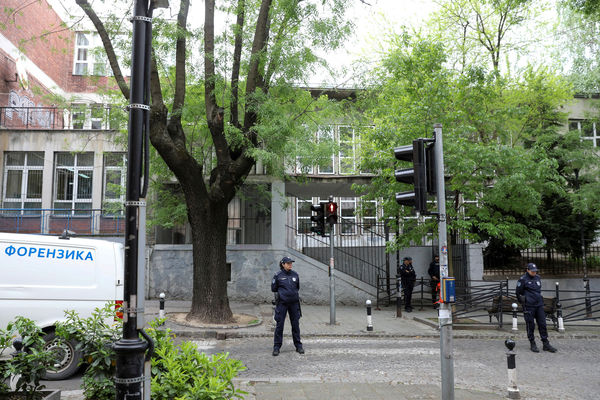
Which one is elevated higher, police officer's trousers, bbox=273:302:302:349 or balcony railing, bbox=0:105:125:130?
balcony railing, bbox=0:105:125:130

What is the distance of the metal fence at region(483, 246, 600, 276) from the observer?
1844cm

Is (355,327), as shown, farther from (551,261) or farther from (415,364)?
(551,261)

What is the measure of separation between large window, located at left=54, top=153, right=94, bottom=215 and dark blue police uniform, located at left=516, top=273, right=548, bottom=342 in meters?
16.7

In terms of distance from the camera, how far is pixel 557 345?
10961 mm

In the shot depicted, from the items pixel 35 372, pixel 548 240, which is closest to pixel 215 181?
pixel 35 372

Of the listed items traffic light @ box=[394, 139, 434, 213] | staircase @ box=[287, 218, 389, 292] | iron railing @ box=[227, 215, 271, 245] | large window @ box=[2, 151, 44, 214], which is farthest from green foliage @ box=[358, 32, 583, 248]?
large window @ box=[2, 151, 44, 214]

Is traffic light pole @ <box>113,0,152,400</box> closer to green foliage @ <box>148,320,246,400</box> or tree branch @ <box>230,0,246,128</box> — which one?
green foliage @ <box>148,320,246,400</box>

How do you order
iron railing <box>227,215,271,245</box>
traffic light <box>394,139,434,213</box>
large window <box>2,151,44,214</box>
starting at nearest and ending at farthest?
traffic light <box>394,139,434,213</box>, iron railing <box>227,215,271,245</box>, large window <box>2,151,44,214</box>

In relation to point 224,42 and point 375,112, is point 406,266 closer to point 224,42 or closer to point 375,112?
point 375,112

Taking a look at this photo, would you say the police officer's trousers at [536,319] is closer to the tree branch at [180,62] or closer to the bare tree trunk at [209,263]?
the bare tree trunk at [209,263]

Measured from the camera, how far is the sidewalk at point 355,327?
11.4m

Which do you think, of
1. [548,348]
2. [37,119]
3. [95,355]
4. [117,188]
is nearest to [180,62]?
[117,188]

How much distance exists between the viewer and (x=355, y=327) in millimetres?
12477

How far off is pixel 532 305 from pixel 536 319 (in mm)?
319
